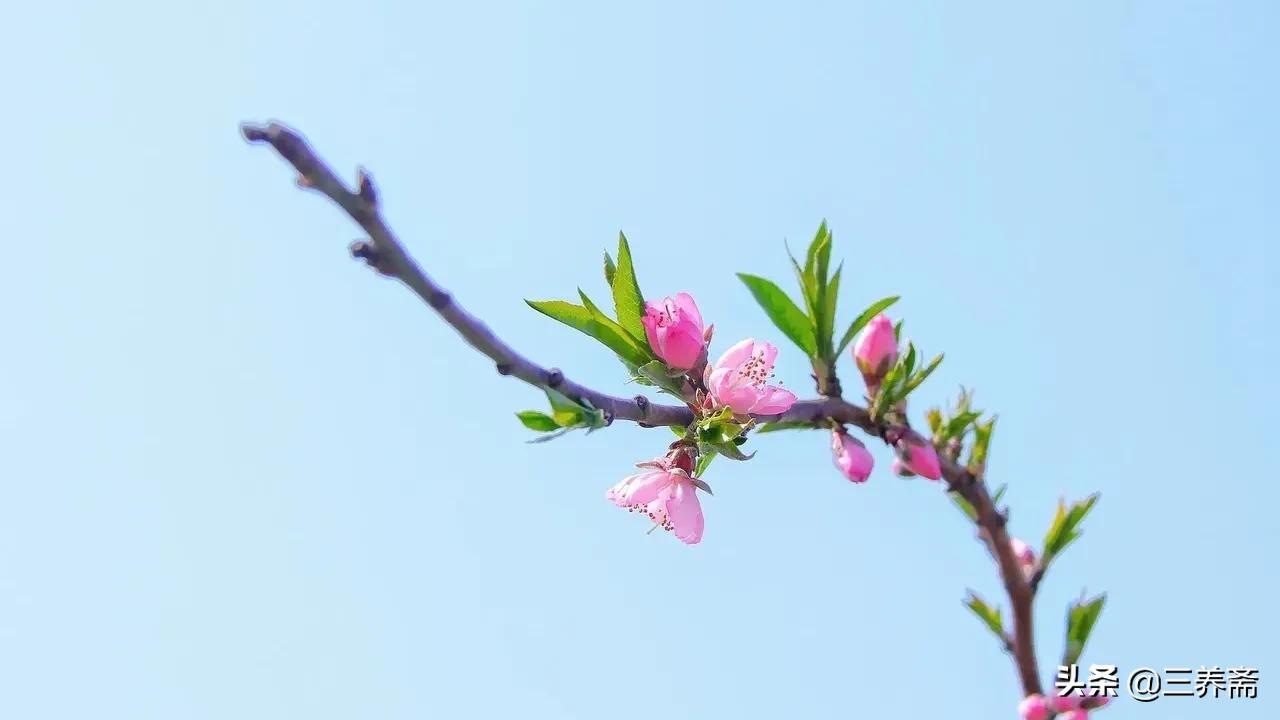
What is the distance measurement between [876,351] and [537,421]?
0.73 meters

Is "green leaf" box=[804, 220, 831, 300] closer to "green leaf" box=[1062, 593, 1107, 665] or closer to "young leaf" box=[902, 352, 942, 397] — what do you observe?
"young leaf" box=[902, 352, 942, 397]

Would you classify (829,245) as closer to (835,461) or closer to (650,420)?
(835,461)

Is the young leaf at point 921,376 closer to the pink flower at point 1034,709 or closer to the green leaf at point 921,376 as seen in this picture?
the green leaf at point 921,376

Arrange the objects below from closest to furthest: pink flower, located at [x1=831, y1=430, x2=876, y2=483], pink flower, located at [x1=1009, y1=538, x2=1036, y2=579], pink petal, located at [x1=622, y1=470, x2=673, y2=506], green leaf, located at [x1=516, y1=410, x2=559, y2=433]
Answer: green leaf, located at [x1=516, y1=410, x2=559, y2=433], pink flower, located at [x1=831, y1=430, x2=876, y2=483], pink petal, located at [x1=622, y1=470, x2=673, y2=506], pink flower, located at [x1=1009, y1=538, x2=1036, y2=579]

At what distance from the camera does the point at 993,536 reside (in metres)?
1.86

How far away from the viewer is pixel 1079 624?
2.03 meters

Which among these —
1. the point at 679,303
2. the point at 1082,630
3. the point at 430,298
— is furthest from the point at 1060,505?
the point at 430,298

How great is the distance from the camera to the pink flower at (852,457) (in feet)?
6.18

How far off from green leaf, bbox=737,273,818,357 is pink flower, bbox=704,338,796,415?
72mm

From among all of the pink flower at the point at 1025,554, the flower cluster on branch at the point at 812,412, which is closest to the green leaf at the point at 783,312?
the flower cluster on branch at the point at 812,412

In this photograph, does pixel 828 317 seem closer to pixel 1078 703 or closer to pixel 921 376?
pixel 921 376

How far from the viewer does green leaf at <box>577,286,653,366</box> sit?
6.36 feet

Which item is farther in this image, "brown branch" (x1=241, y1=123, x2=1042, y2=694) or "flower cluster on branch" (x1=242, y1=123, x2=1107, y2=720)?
"flower cluster on branch" (x1=242, y1=123, x2=1107, y2=720)

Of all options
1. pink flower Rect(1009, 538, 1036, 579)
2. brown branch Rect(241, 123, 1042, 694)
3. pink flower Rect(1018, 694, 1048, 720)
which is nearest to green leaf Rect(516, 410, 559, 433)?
brown branch Rect(241, 123, 1042, 694)
